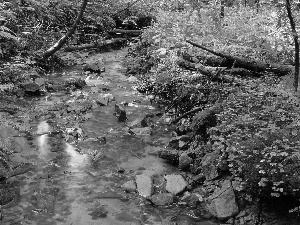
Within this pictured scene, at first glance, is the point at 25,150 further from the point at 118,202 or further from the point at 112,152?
the point at 118,202

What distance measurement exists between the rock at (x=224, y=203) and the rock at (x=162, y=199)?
0.71m

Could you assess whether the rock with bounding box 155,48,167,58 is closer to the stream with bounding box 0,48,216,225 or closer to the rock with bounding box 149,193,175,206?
the stream with bounding box 0,48,216,225

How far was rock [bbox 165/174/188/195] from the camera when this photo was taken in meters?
5.88

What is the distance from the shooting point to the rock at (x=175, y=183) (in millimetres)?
5875

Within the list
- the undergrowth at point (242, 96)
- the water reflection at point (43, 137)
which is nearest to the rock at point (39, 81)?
the water reflection at point (43, 137)

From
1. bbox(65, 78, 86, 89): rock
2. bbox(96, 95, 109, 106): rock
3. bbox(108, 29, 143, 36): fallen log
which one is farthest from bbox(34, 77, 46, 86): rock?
bbox(108, 29, 143, 36): fallen log

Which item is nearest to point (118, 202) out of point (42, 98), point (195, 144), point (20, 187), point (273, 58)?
point (20, 187)

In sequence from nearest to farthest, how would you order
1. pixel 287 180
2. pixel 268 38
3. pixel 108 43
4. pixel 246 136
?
1. pixel 287 180
2. pixel 246 136
3. pixel 268 38
4. pixel 108 43

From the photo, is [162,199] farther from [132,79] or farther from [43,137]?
[132,79]

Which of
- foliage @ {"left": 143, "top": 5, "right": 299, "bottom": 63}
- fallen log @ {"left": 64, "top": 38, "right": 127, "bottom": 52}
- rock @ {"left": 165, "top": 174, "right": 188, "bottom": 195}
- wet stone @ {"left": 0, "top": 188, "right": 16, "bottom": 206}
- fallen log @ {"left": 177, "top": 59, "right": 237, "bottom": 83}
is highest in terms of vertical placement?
foliage @ {"left": 143, "top": 5, "right": 299, "bottom": 63}

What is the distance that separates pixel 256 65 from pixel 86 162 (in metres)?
5.44

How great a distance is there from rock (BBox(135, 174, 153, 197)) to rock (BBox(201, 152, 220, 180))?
1.13 metres

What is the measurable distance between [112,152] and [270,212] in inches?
157

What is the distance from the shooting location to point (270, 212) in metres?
4.60
